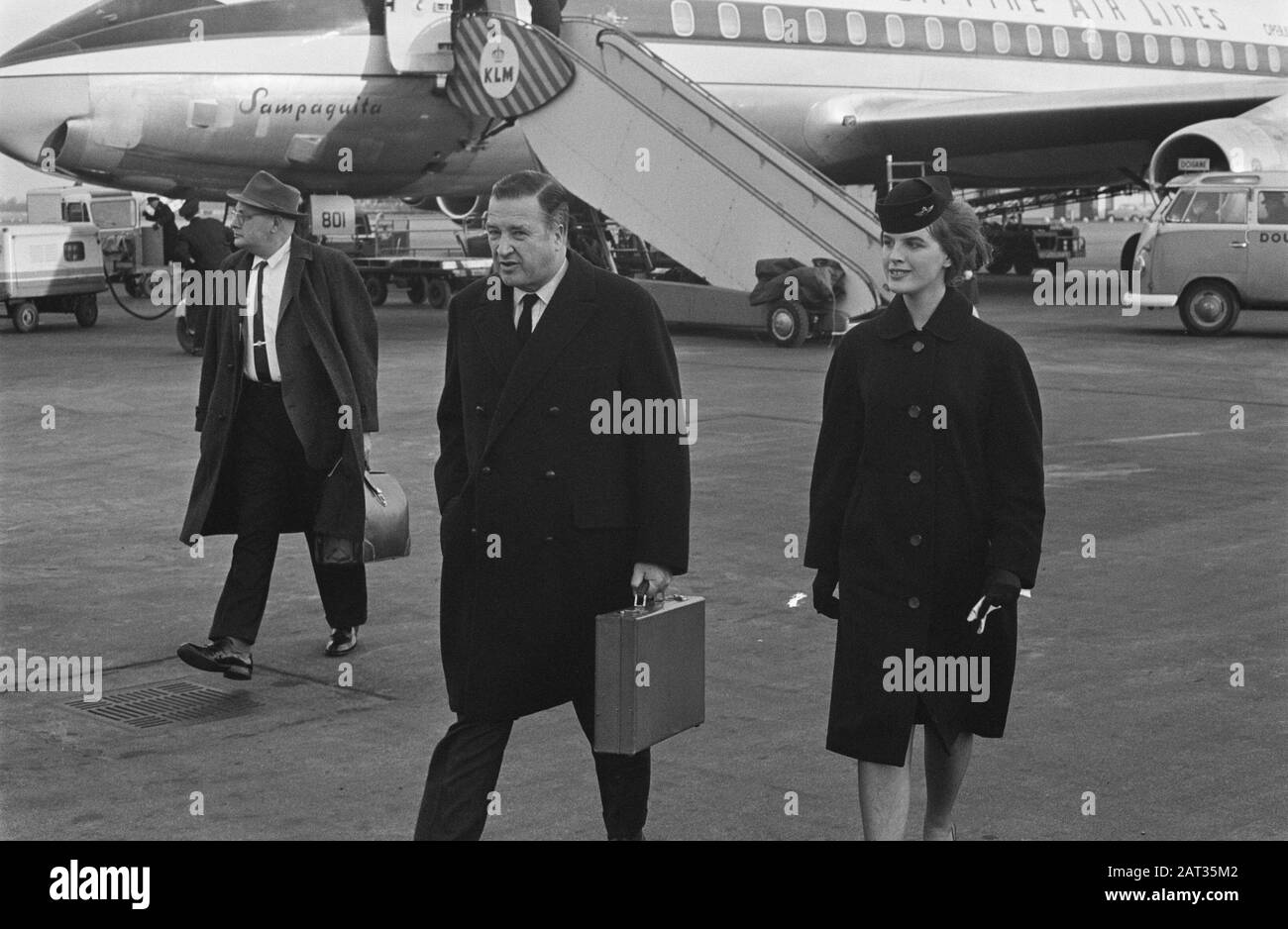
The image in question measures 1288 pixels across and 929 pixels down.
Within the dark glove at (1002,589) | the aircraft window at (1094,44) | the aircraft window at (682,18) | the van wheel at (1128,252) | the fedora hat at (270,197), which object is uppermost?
the aircraft window at (1094,44)

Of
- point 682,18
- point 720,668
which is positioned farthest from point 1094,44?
point 720,668

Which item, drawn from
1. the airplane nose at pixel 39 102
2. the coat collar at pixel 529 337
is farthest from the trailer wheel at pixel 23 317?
the coat collar at pixel 529 337

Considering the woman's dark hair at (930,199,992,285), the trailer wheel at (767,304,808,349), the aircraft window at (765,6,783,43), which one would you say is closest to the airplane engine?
the aircraft window at (765,6,783,43)

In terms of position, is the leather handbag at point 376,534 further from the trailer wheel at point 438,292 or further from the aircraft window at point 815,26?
the aircraft window at point 815,26

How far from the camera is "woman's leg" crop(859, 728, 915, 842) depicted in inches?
161

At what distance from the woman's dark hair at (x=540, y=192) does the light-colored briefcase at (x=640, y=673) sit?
3.13 feet

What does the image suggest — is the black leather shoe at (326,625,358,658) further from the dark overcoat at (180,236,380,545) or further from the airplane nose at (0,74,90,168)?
the airplane nose at (0,74,90,168)

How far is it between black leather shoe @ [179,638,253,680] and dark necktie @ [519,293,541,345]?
240cm

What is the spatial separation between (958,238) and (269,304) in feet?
10.3

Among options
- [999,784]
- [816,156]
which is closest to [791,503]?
[999,784]

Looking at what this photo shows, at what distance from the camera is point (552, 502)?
420 centimetres

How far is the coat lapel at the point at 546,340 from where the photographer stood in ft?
13.8

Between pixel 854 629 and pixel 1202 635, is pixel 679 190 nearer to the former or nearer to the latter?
pixel 1202 635
